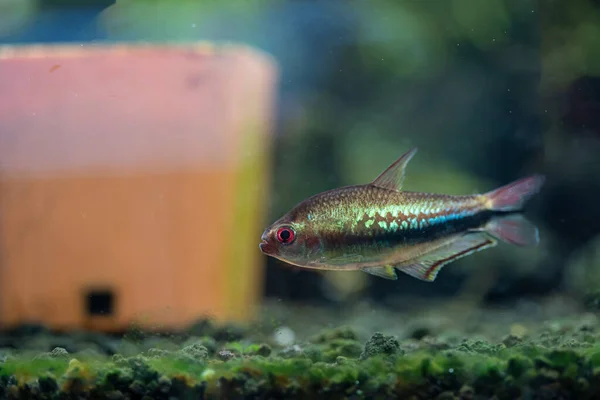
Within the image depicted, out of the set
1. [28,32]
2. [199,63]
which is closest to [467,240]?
[199,63]

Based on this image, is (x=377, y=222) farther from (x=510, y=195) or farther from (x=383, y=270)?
(x=510, y=195)

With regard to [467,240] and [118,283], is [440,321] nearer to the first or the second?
[467,240]

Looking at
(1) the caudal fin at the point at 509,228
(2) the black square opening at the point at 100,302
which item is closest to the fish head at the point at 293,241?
(1) the caudal fin at the point at 509,228

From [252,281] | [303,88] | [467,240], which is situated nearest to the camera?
[467,240]

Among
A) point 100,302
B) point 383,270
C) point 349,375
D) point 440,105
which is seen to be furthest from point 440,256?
point 440,105

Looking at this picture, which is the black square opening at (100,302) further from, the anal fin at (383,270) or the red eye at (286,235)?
the anal fin at (383,270)

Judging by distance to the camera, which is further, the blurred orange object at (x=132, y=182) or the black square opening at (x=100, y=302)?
the black square opening at (x=100, y=302)
